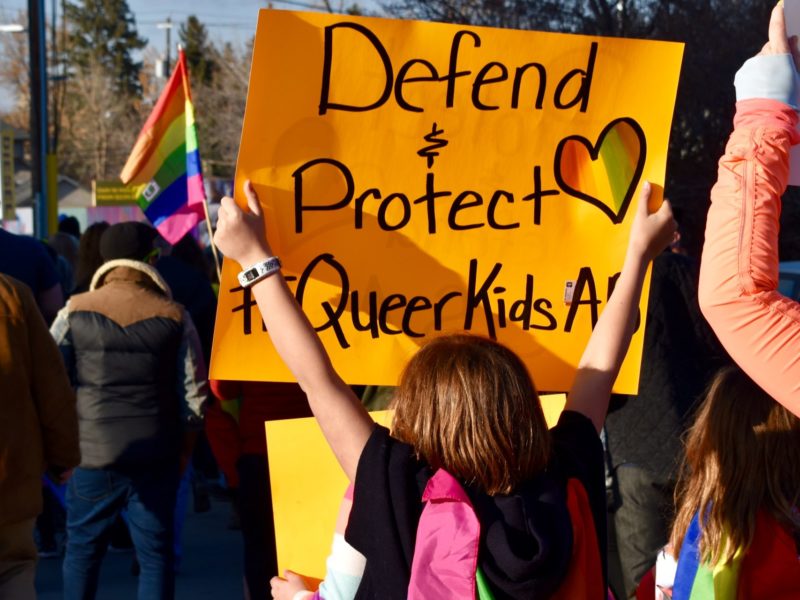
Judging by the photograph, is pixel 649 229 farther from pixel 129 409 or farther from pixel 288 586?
pixel 129 409

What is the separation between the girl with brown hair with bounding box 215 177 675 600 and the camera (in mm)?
1939

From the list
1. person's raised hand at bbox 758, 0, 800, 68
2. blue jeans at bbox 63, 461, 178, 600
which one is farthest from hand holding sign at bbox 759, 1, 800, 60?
blue jeans at bbox 63, 461, 178, 600

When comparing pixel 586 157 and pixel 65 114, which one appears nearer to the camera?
pixel 586 157

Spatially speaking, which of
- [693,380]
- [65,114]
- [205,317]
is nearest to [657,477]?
[693,380]

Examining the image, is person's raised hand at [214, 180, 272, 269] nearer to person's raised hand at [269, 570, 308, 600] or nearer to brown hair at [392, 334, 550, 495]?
brown hair at [392, 334, 550, 495]

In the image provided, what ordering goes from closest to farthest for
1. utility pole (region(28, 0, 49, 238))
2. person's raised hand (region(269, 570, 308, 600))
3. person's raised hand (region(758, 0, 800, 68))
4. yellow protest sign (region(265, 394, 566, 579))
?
1. person's raised hand (region(758, 0, 800, 68))
2. person's raised hand (region(269, 570, 308, 600))
3. yellow protest sign (region(265, 394, 566, 579))
4. utility pole (region(28, 0, 49, 238))

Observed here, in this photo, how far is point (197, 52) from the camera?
211ft

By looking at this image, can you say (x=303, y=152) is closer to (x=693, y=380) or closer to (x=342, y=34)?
(x=342, y=34)

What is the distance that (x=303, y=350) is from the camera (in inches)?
87.9

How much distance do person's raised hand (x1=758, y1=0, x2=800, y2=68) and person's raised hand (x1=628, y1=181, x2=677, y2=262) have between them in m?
0.54

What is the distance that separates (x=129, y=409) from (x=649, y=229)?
3.00 metres

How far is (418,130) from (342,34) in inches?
10.9

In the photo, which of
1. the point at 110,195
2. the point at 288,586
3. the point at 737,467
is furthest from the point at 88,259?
the point at 110,195

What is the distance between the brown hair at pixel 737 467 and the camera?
2262 millimetres
